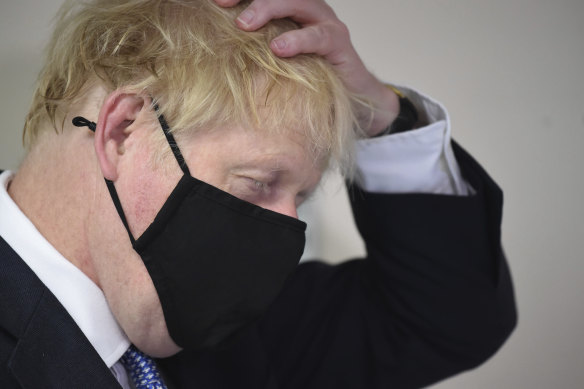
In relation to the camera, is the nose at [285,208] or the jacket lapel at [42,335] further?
the nose at [285,208]

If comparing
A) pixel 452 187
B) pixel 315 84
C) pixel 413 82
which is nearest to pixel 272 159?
pixel 315 84

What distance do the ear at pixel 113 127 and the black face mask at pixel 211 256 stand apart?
29 mm

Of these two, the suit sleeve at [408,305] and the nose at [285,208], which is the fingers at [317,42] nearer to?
the nose at [285,208]

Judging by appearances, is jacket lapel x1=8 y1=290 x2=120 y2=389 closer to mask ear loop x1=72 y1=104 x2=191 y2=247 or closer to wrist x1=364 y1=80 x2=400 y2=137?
mask ear loop x1=72 y1=104 x2=191 y2=247

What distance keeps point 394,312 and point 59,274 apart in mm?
791

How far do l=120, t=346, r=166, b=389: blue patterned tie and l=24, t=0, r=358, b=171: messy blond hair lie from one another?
416 millimetres

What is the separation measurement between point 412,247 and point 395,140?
25 centimetres

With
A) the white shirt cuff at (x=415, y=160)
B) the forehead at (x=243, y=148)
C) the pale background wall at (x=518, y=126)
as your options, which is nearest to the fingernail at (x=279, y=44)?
the forehead at (x=243, y=148)

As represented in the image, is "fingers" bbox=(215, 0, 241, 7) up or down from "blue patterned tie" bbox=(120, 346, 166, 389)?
up

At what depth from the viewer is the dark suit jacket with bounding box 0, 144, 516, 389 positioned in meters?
1.23

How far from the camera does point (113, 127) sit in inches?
33.5

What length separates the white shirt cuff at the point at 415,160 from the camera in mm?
1209

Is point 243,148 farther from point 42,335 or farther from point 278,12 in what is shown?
point 42,335

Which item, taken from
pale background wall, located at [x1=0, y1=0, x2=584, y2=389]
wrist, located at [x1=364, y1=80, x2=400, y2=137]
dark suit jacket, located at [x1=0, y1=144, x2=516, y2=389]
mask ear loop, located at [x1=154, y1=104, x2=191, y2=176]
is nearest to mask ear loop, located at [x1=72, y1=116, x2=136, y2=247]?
mask ear loop, located at [x1=154, y1=104, x2=191, y2=176]
